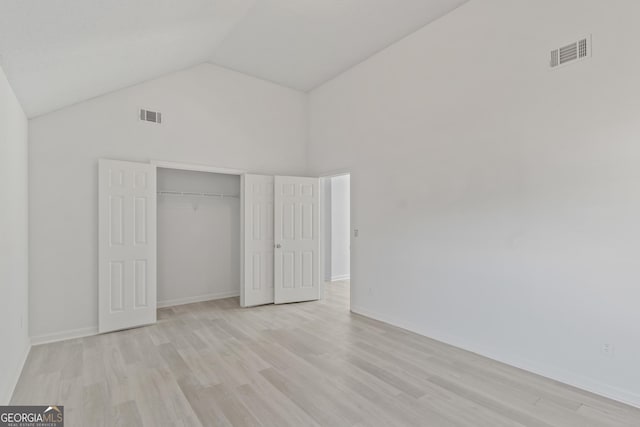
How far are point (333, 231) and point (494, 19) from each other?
5.04m

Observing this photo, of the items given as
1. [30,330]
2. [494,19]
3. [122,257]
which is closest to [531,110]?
[494,19]

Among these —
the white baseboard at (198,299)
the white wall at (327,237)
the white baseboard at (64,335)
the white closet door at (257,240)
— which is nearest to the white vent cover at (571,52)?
the white closet door at (257,240)

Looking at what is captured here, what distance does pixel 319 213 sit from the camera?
5.55 metres

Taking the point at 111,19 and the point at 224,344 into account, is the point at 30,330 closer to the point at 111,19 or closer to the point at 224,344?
the point at 224,344

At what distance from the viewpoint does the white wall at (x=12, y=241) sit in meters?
2.32

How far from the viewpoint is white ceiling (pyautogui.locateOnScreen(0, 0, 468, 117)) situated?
2.01 metres

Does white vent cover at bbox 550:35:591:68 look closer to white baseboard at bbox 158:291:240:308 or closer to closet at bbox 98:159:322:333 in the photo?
closet at bbox 98:159:322:333

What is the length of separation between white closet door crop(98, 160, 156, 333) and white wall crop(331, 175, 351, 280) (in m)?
4.05

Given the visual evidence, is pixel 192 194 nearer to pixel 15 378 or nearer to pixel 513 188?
pixel 15 378

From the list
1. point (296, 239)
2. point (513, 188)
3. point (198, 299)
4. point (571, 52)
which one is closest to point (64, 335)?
point (198, 299)

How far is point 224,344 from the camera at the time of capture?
11.6 feet

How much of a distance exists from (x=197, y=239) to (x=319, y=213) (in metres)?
2.09

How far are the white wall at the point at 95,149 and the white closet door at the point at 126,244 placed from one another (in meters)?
0.15

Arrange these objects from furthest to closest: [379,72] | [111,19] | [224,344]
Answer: [379,72]
[224,344]
[111,19]
